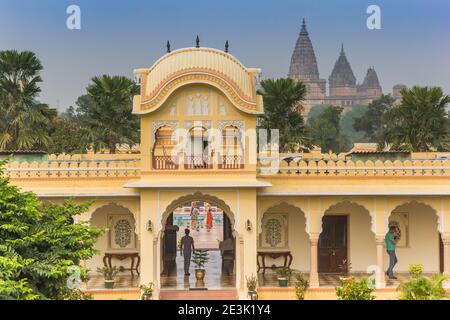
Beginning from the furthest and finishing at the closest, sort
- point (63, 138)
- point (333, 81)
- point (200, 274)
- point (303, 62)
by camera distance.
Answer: point (333, 81) < point (303, 62) < point (63, 138) < point (200, 274)

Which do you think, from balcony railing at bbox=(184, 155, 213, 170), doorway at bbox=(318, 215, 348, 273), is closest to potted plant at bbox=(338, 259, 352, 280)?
doorway at bbox=(318, 215, 348, 273)

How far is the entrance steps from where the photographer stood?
18.1 m

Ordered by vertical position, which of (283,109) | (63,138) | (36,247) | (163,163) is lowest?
(36,247)

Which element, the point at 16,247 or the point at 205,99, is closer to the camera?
the point at 16,247

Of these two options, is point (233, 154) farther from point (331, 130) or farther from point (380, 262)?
point (331, 130)

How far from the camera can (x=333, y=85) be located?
13888 centimetres

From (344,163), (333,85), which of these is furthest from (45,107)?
(333,85)

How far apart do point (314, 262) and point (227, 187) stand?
295 cm

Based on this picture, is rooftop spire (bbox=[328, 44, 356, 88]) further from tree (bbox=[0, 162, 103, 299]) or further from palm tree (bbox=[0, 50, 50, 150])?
tree (bbox=[0, 162, 103, 299])

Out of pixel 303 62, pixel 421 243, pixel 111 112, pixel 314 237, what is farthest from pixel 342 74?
pixel 314 237

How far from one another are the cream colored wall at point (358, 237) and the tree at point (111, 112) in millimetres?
8384

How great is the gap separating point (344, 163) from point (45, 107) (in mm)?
11610

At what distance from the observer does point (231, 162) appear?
60.5ft

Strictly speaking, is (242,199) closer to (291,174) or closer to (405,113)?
(291,174)
